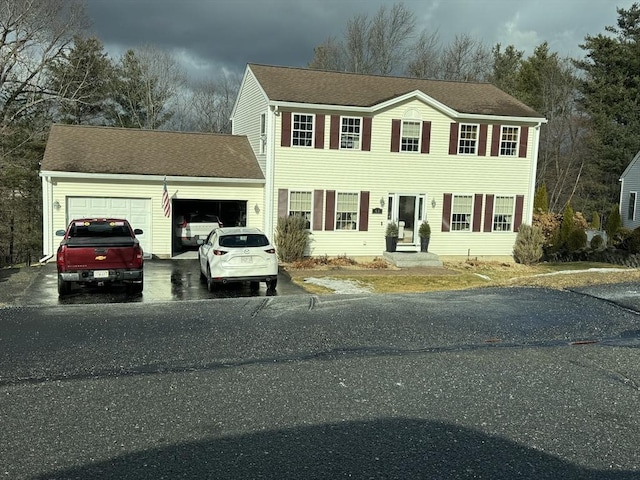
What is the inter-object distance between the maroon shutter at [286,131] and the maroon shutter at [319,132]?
1023mm

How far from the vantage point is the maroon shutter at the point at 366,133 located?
21.4 metres

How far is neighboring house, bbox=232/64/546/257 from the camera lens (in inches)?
824

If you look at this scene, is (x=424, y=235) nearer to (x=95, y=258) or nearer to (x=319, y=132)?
(x=319, y=132)

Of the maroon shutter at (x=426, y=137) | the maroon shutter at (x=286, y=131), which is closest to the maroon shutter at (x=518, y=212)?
the maroon shutter at (x=426, y=137)

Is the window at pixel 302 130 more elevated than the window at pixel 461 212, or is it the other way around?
the window at pixel 302 130

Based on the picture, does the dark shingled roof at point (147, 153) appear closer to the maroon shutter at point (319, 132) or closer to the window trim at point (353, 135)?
the maroon shutter at point (319, 132)

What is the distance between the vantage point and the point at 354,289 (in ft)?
49.4

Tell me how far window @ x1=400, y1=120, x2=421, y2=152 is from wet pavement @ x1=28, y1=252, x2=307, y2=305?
801cm

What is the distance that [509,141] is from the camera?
2311cm

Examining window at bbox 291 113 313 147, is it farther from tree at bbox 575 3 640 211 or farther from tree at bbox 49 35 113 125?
tree at bbox 575 3 640 211

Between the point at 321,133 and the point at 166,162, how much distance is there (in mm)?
5890

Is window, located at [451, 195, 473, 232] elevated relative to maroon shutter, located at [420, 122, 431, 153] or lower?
lower

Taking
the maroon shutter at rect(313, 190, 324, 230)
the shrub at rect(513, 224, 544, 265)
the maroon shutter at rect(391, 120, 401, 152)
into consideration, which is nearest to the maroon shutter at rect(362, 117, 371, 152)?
the maroon shutter at rect(391, 120, 401, 152)

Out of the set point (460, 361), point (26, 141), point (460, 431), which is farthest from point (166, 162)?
→ point (460, 431)
